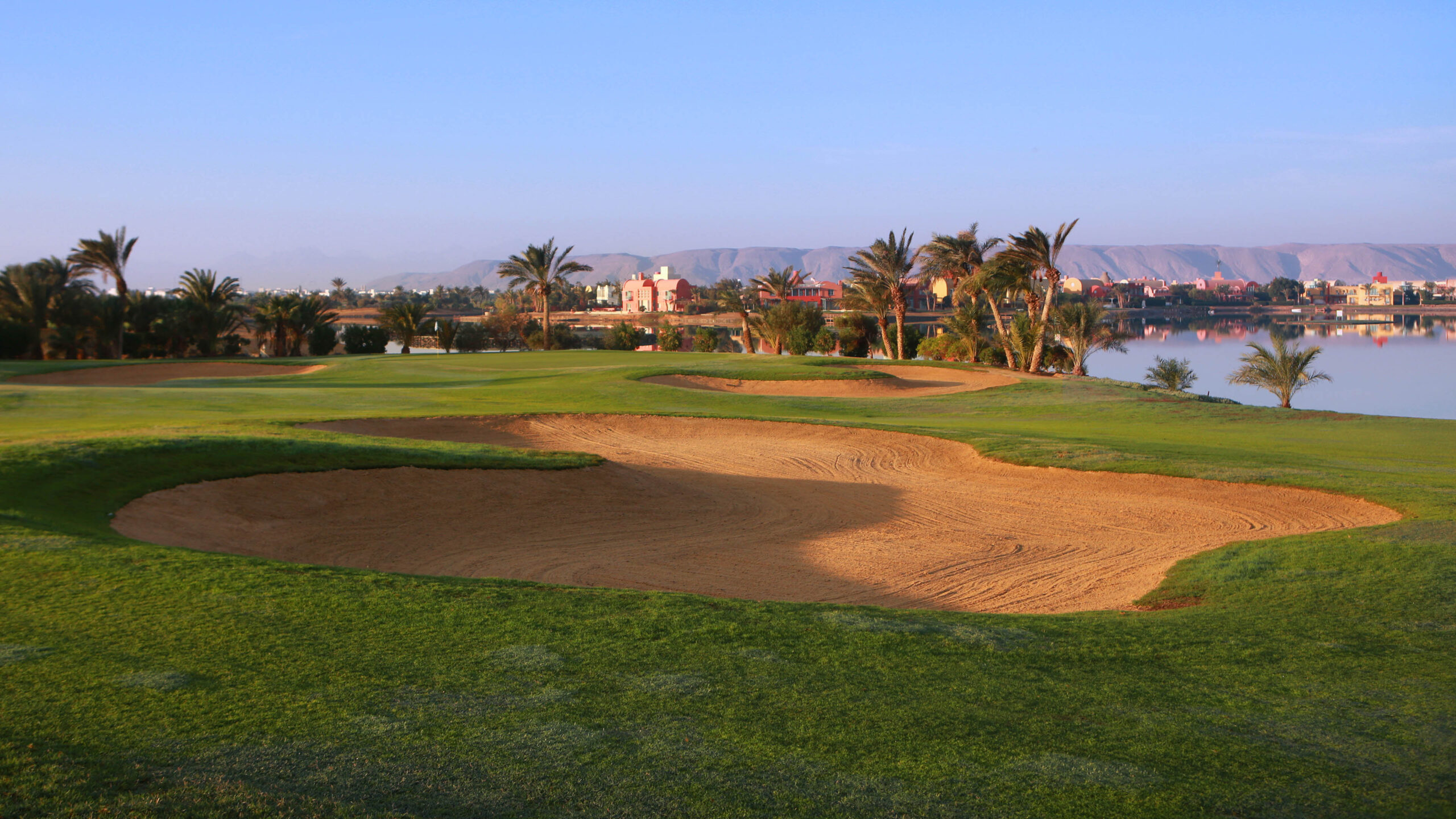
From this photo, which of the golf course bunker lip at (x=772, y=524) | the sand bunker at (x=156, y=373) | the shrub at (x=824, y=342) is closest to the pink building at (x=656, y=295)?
the shrub at (x=824, y=342)

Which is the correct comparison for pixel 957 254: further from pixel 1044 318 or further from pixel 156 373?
pixel 156 373

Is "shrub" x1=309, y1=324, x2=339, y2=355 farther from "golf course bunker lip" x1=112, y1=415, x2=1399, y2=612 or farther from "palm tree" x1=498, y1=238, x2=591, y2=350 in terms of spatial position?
"golf course bunker lip" x1=112, y1=415, x2=1399, y2=612

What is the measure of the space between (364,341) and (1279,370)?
5202 cm

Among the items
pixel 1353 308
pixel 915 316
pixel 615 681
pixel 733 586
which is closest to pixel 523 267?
pixel 733 586

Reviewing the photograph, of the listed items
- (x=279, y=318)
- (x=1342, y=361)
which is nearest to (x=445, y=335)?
(x=279, y=318)

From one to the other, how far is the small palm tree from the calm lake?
392 centimetres

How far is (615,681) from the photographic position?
5645 mm

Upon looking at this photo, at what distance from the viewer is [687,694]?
5.46 m

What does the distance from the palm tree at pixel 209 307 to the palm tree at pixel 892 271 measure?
38727 mm

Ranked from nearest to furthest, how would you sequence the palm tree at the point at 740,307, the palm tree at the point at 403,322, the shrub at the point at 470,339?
the palm tree at the point at 403,322 < the shrub at the point at 470,339 < the palm tree at the point at 740,307

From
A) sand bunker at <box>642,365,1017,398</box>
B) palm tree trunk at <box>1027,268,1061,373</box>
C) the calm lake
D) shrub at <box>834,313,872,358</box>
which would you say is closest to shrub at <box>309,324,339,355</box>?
sand bunker at <box>642,365,1017,398</box>

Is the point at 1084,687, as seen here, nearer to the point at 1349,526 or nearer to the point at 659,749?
the point at 659,749

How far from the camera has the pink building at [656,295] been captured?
5920 inches

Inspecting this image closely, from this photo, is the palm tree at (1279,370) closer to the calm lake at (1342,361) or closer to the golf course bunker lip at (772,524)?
the calm lake at (1342,361)
